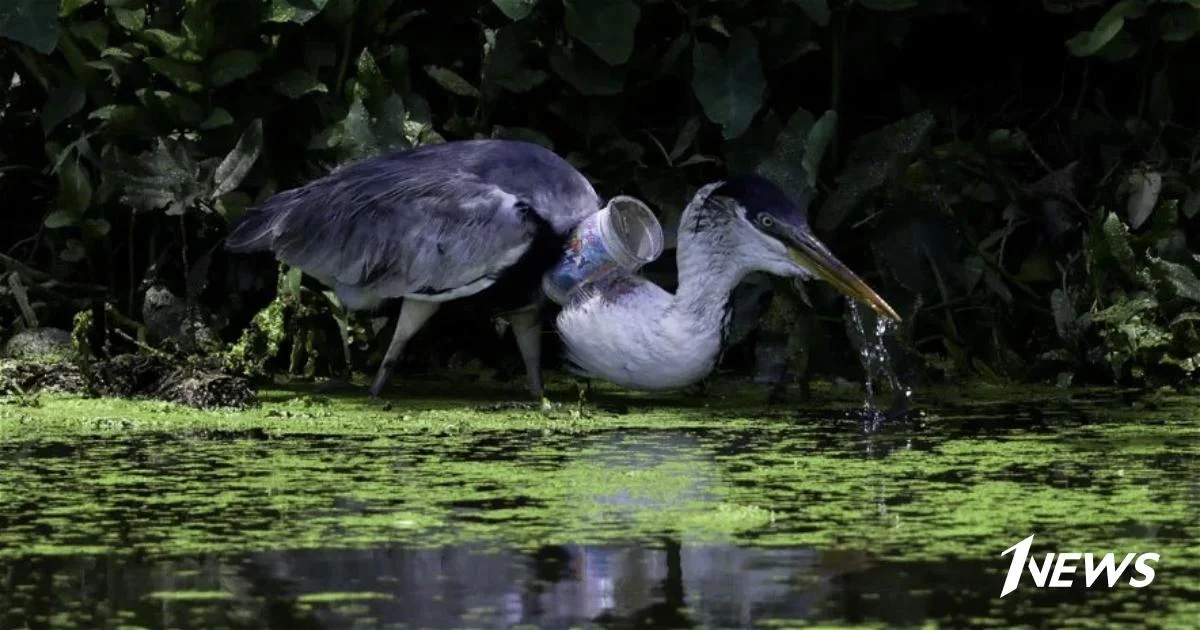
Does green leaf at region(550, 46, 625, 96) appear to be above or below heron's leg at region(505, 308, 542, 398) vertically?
above

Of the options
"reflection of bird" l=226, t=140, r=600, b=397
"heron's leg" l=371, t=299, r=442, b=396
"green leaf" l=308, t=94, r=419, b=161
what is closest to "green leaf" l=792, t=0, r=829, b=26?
"reflection of bird" l=226, t=140, r=600, b=397

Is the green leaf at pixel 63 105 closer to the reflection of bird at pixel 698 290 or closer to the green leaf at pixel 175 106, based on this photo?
the green leaf at pixel 175 106

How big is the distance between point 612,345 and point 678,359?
21 centimetres

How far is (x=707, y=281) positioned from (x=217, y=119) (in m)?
2.00

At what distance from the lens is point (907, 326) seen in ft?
25.5

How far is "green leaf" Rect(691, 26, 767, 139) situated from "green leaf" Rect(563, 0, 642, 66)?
28 centimetres

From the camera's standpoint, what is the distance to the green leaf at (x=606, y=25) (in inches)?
312

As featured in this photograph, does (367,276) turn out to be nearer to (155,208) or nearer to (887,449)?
(155,208)

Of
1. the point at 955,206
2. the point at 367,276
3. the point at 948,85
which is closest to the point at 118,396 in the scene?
the point at 367,276

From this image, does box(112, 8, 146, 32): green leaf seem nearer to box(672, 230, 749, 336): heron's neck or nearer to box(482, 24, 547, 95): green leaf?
box(482, 24, 547, 95): green leaf

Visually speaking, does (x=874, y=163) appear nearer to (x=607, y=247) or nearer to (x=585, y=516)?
(x=607, y=247)

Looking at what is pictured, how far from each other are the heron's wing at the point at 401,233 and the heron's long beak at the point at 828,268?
806mm

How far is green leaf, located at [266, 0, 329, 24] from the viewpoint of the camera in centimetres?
799

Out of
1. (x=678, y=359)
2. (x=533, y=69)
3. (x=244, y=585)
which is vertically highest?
(x=533, y=69)
